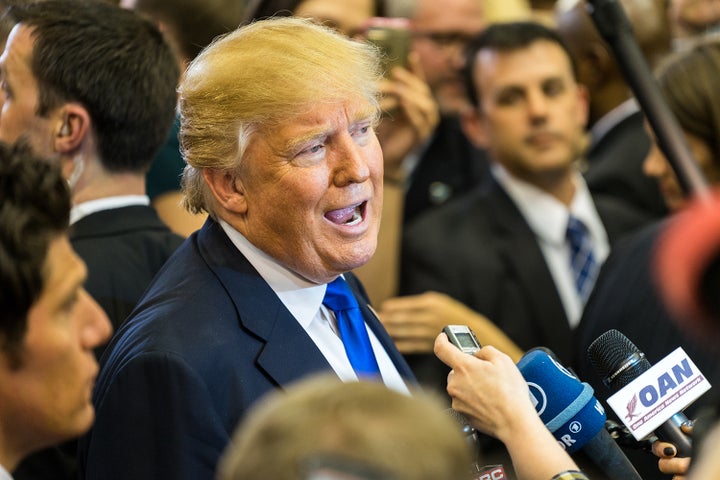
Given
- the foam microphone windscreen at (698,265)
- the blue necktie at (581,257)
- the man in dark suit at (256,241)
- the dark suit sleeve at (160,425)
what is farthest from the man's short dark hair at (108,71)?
the foam microphone windscreen at (698,265)

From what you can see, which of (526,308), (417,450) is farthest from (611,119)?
(417,450)

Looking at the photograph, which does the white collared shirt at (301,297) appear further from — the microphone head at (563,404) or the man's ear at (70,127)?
the man's ear at (70,127)

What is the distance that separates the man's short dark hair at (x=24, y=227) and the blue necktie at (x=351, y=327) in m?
0.80

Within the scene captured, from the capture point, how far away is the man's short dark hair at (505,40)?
4.71 metres

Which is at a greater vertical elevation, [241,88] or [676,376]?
[241,88]

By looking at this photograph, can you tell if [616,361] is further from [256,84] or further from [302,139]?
[256,84]

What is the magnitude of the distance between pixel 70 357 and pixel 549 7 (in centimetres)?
550

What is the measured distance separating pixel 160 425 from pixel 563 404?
0.76 m

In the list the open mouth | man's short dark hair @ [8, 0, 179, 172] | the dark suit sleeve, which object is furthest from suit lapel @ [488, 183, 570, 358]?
the dark suit sleeve

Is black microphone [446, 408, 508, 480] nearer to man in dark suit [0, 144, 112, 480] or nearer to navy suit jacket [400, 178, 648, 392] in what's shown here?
man in dark suit [0, 144, 112, 480]

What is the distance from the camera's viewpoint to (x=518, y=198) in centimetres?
452

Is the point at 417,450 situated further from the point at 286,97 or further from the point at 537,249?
the point at 537,249

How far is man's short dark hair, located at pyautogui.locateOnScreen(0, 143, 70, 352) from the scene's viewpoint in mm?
1824

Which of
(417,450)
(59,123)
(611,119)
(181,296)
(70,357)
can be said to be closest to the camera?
(417,450)
